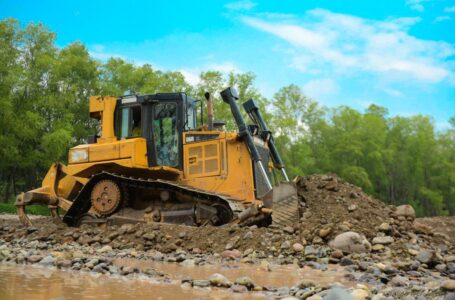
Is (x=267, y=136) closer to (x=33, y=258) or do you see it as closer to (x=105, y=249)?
(x=105, y=249)

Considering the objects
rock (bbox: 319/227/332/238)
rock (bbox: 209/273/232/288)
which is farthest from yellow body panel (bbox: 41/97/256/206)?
rock (bbox: 209/273/232/288)

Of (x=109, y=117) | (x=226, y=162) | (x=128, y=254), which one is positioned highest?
(x=109, y=117)

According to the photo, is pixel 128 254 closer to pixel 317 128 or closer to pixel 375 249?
pixel 375 249

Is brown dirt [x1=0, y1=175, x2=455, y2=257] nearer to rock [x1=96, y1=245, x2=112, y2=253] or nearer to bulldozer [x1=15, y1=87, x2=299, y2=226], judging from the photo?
rock [x1=96, y1=245, x2=112, y2=253]

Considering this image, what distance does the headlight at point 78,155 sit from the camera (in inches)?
564

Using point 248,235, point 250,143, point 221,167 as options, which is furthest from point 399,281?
point 221,167

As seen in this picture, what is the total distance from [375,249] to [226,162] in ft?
16.9

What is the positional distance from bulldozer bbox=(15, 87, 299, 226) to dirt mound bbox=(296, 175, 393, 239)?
111 cm

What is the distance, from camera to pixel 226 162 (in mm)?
13375

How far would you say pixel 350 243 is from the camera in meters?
9.23

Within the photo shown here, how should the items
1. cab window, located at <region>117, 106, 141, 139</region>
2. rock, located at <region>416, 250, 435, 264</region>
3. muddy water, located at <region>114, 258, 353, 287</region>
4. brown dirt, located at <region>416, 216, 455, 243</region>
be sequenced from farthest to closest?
brown dirt, located at <region>416, 216, 455, 243</region> → cab window, located at <region>117, 106, 141, 139</region> → rock, located at <region>416, 250, 435, 264</region> → muddy water, located at <region>114, 258, 353, 287</region>

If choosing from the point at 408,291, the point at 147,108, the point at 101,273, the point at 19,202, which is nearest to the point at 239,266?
the point at 101,273

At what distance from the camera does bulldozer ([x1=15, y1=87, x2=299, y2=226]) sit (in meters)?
13.0

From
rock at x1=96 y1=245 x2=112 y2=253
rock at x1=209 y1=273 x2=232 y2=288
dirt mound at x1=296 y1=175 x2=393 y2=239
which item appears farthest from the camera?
rock at x1=96 y1=245 x2=112 y2=253
